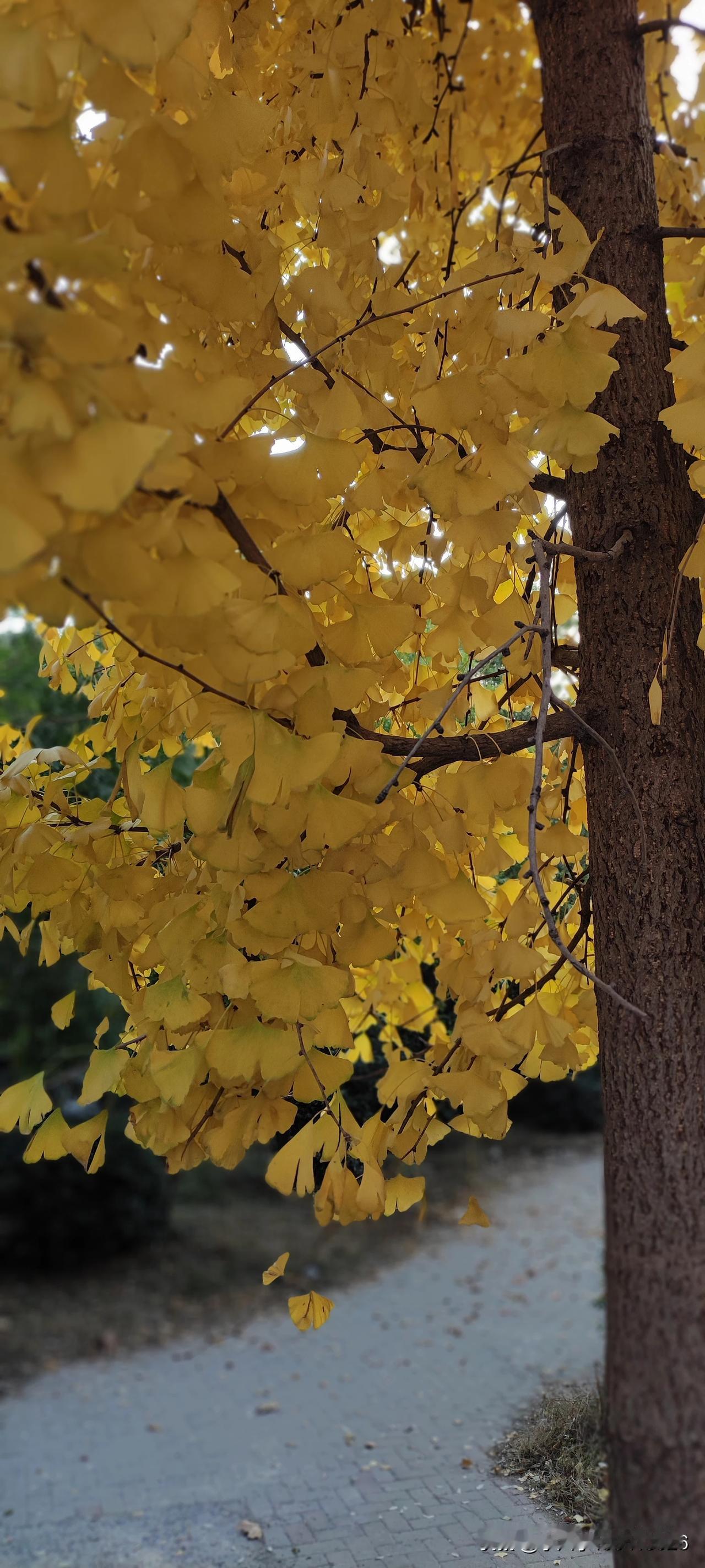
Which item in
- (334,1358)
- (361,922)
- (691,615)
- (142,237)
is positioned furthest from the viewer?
(334,1358)

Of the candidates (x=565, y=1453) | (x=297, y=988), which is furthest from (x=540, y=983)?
(x=565, y=1453)

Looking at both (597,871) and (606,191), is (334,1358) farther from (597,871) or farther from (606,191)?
(606,191)

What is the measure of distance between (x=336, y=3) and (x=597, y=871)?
160 cm

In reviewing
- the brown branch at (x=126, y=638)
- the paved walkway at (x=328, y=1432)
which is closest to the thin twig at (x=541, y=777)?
the brown branch at (x=126, y=638)

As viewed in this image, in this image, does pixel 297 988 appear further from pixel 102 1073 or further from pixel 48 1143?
pixel 48 1143

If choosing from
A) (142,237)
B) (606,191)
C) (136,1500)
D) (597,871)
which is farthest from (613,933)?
(136,1500)

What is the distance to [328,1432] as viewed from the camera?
343 cm

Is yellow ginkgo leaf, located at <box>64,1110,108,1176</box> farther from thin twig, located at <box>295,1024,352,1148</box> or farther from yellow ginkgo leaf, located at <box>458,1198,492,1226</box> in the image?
yellow ginkgo leaf, located at <box>458,1198,492,1226</box>

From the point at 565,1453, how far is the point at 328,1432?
53.6 inches

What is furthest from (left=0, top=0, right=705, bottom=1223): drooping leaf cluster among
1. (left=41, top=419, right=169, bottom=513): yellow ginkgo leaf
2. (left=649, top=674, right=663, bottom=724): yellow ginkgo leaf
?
(left=649, top=674, right=663, bottom=724): yellow ginkgo leaf

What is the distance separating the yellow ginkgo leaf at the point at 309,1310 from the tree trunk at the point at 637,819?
1.22 feet

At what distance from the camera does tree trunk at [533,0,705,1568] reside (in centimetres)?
133

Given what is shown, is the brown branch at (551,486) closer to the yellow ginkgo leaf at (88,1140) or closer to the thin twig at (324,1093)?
the thin twig at (324,1093)

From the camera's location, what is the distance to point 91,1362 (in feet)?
15.5
